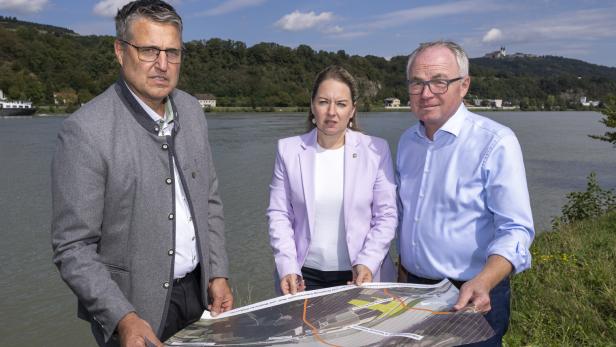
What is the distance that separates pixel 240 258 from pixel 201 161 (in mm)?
7629

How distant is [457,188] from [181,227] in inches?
41.6

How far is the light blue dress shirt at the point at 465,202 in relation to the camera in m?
1.83

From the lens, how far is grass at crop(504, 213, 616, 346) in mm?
3377

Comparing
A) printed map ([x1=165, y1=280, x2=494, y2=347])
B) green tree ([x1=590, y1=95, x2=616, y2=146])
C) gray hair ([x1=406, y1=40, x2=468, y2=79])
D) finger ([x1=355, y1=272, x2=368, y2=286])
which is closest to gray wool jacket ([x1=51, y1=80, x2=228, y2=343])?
printed map ([x1=165, y1=280, x2=494, y2=347])

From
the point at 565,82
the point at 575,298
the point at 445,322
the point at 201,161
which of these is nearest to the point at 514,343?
the point at 575,298

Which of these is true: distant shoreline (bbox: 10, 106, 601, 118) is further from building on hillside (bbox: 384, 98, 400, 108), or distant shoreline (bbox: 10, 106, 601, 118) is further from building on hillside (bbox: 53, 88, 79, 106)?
building on hillside (bbox: 53, 88, 79, 106)

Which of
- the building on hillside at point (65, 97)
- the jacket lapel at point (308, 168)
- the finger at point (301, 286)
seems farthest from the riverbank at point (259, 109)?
the finger at point (301, 286)

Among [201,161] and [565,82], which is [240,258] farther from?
[565,82]

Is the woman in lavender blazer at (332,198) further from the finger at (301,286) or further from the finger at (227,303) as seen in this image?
the finger at (227,303)

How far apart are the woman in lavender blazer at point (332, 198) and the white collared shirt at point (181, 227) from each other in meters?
0.54

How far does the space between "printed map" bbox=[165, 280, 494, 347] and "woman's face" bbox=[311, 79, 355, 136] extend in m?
0.88

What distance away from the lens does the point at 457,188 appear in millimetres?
1985

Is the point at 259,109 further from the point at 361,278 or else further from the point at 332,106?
the point at 361,278

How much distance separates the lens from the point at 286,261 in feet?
7.85
